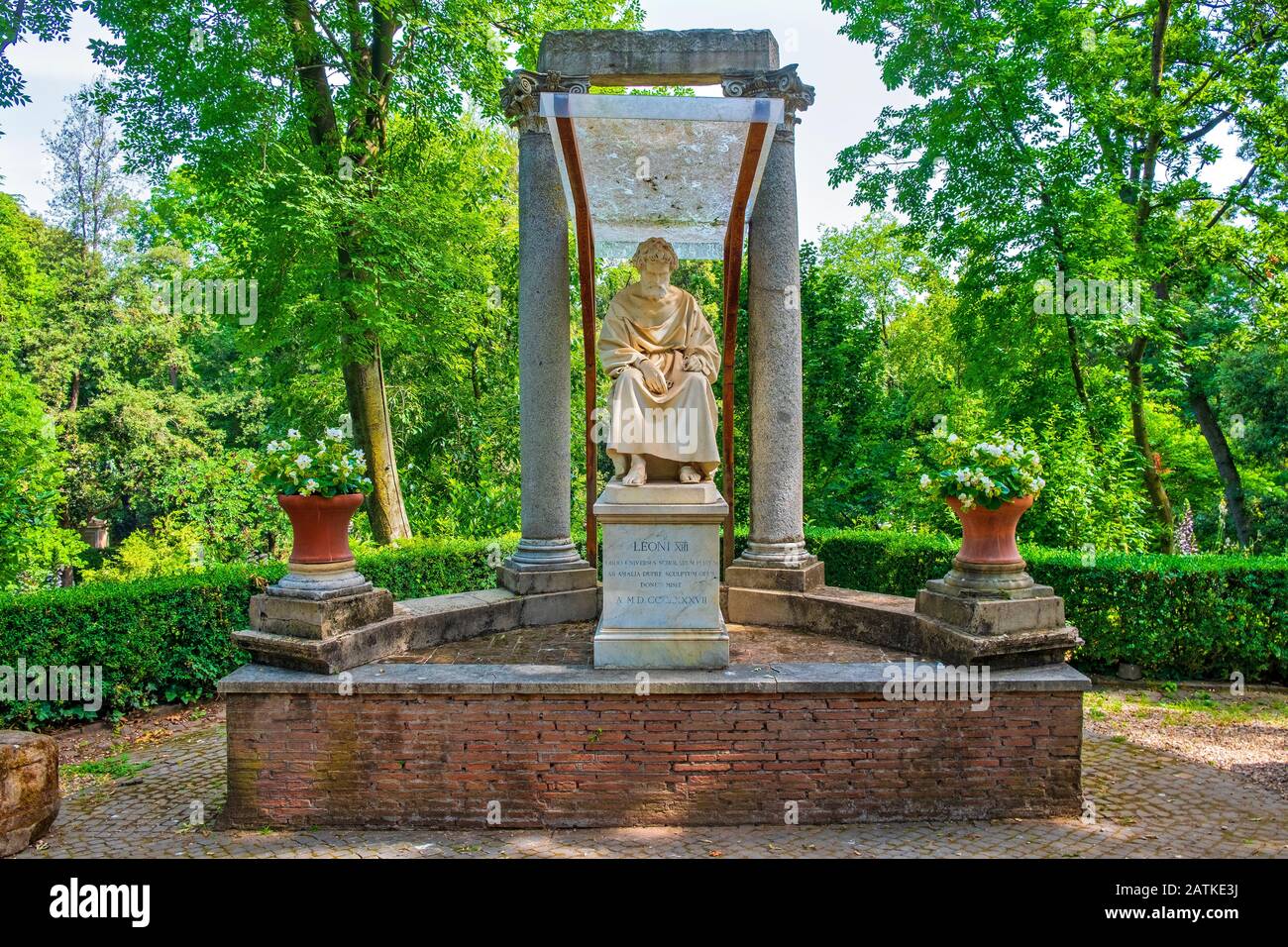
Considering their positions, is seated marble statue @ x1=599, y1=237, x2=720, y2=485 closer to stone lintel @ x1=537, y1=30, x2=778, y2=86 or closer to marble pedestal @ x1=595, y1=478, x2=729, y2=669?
marble pedestal @ x1=595, y1=478, x2=729, y2=669

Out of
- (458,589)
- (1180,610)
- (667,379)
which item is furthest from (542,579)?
(1180,610)

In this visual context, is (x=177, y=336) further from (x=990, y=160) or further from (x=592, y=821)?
(x=592, y=821)

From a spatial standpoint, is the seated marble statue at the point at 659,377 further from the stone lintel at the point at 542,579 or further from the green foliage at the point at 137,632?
the green foliage at the point at 137,632

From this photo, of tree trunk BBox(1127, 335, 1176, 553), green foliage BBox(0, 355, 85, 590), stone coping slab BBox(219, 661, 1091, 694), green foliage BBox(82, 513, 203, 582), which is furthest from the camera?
tree trunk BBox(1127, 335, 1176, 553)

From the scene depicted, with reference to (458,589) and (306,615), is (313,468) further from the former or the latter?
(458,589)

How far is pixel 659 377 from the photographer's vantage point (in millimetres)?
6617

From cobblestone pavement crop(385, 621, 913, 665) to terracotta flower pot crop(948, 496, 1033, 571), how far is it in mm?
1008

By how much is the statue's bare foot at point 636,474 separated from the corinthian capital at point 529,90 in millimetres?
3482

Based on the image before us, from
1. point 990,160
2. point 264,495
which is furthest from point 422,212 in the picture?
point 990,160

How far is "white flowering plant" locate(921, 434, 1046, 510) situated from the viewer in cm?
562

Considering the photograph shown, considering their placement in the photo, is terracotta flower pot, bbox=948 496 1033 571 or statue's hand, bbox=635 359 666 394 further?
statue's hand, bbox=635 359 666 394

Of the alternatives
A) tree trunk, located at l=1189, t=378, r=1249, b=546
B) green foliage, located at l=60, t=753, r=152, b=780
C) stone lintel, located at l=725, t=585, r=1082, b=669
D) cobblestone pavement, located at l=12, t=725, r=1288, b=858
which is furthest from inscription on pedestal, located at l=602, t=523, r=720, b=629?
tree trunk, located at l=1189, t=378, r=1249, b=546

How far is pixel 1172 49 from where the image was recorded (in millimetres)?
14172

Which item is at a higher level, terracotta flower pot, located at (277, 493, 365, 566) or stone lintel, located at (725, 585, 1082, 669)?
terracotta flower pot, located at (277, 493, 365, 566)
